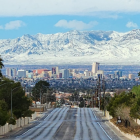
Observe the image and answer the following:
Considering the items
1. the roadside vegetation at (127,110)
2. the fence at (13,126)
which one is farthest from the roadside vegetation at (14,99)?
the roadside vegetation at (127,110)

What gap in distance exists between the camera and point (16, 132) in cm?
8469

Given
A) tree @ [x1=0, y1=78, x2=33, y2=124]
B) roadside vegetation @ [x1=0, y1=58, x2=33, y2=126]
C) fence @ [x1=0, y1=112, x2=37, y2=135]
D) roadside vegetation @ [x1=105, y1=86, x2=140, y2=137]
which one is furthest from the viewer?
tree @ [x1=0, y1=78, x2=33, y2=124]

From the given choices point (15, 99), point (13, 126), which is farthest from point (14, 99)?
point (13, 126)

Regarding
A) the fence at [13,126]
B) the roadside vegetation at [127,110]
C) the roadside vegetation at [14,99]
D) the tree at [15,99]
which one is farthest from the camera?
the tree at [15,99]

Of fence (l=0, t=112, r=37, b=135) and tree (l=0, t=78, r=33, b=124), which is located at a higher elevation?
tree (l=0, t=78, r=33, b=124)

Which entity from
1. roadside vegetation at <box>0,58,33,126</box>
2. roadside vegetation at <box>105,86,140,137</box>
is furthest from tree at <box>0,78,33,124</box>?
roadside vegetation at <box>105,86,140,137</box>

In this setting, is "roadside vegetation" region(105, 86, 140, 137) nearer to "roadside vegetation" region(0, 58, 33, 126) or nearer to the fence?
"roadside vegetation" region(0, 58, 33, 126)

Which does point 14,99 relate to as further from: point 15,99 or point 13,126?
point 13,126

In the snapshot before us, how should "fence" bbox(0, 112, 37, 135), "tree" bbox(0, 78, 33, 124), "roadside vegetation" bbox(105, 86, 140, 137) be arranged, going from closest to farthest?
"fence" bbox(0, 112, 37, 135) → "roadside vegetation" bbox(105, 86, 140, 137) → "tree" bbox(0, 78, 33, 124)

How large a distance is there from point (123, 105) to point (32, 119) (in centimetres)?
3414

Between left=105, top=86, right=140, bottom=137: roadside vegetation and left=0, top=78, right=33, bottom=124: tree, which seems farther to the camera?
left=0, top=78, right=33, bottom=124: tree

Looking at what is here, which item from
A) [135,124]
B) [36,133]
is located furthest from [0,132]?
[135,124]

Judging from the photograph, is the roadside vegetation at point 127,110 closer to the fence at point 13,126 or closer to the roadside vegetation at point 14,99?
the roadside vegetation at point 14,99

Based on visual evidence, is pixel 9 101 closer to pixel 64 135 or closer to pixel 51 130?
pixel 51 130
